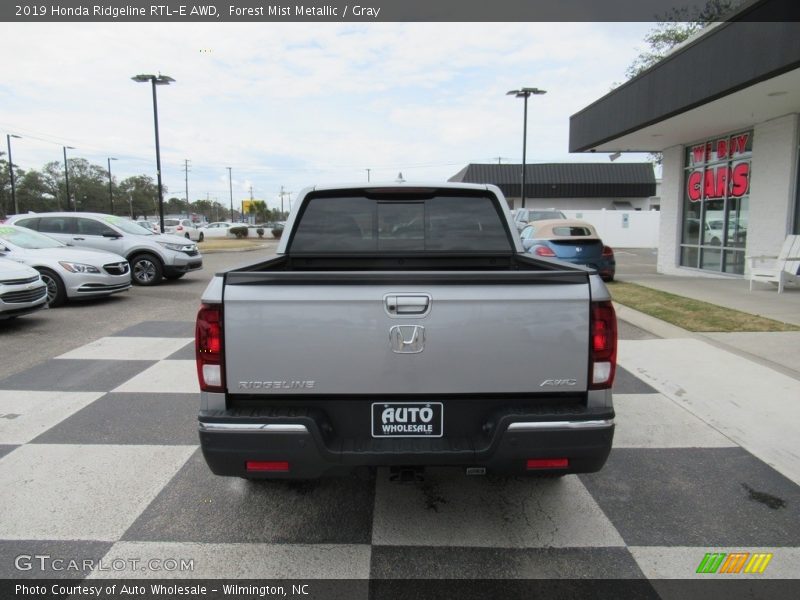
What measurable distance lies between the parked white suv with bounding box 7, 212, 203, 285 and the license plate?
39.9 feet

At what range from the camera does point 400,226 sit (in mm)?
4305

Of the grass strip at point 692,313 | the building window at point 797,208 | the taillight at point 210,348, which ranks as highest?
the building window at point 797,208

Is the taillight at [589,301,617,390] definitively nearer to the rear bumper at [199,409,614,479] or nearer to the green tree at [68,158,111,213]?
the rear bumper at [199,409,614,479]

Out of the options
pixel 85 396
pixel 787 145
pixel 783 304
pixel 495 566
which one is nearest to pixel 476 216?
pixel 495 566

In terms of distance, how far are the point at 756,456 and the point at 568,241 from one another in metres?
9.39

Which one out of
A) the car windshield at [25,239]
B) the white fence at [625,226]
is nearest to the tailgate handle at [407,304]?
the car windshield at [25,239]

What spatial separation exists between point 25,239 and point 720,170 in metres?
16.0

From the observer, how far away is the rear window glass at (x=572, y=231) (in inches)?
548

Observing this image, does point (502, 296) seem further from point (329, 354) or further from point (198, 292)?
point (198, 292)

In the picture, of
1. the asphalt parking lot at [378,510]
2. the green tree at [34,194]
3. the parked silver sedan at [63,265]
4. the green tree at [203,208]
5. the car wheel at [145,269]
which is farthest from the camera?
the green tree at [203,208]

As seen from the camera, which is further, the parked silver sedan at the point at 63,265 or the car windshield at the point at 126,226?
the car windshield at the point at 126,226

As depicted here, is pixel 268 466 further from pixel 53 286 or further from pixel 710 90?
pixel 710 90

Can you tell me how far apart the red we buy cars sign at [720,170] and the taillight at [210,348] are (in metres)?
14.5

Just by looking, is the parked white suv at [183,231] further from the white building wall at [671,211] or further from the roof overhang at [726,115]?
the white building wall at [671,211]
